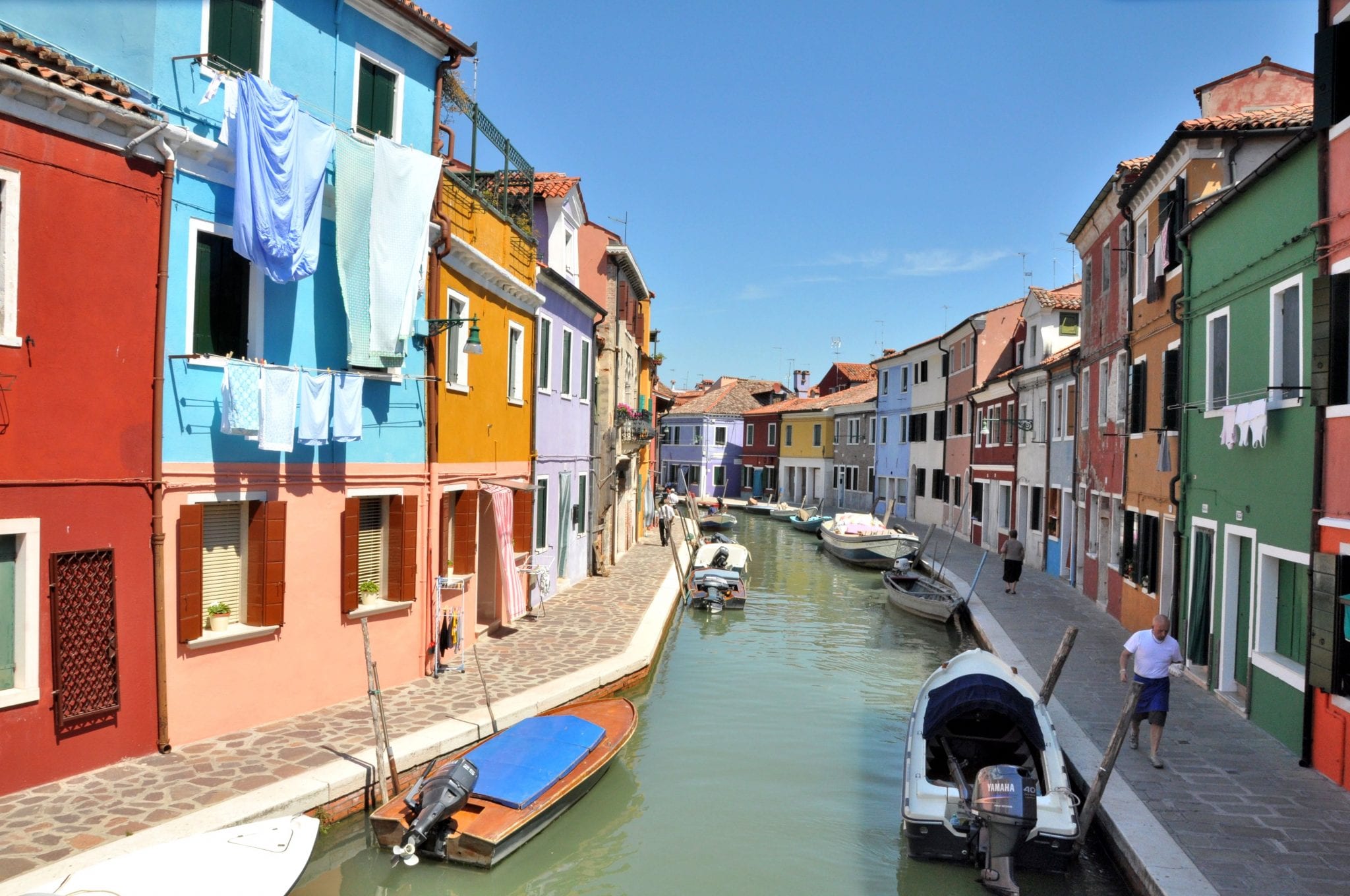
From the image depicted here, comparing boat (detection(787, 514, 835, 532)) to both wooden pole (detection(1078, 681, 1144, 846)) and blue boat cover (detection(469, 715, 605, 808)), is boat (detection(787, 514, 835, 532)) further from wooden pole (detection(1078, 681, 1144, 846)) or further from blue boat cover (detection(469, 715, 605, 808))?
wooden pole (detection(1078, 681, 1144, 846))

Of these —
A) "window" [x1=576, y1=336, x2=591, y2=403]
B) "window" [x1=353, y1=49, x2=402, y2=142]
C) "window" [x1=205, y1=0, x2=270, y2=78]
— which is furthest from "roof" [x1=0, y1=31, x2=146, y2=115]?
"window" [x1=576, y1=336, x2=591, y2=403]

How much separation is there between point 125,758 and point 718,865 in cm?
596

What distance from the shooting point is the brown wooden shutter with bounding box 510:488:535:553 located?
16.3m

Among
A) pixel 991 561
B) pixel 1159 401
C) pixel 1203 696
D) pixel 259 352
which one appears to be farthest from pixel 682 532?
pixel 259 352

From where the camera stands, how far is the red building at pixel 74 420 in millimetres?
8211

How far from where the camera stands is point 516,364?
1739 centimetres

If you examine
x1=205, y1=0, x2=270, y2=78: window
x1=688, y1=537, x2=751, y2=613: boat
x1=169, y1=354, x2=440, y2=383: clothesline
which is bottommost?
x1=688, y1=537, x2=751, y2=613: boat

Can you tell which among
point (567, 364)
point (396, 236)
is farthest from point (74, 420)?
point (567, 364)

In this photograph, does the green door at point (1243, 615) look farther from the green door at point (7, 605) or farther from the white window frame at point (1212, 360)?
the green door at point (7, 605)

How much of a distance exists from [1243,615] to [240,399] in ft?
41.3

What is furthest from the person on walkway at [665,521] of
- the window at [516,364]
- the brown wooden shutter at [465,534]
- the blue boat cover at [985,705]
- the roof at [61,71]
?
the roof at [61,71]

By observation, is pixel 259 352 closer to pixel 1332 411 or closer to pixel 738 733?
pixel 738 733

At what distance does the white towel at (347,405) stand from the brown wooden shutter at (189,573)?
1.92m

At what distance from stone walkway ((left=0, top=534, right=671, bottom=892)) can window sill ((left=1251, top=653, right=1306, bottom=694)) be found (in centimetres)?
897
